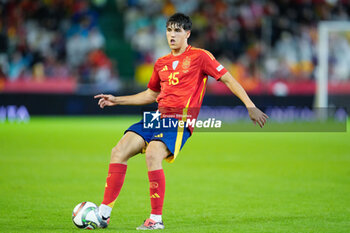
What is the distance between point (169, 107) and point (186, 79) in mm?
302

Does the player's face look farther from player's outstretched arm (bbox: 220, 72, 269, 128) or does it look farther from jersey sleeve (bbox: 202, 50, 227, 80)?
player's outstretched arm (bbox: 220, 72, 269, 128)

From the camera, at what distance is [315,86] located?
2269cm

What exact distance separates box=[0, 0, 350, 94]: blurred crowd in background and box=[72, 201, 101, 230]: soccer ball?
52.6ft

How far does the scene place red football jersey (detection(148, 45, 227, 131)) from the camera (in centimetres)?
593

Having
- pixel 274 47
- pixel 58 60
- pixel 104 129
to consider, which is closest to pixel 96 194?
pixel 104 129

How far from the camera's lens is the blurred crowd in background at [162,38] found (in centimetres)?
2194

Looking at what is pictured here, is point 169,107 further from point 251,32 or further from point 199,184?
point 251,32

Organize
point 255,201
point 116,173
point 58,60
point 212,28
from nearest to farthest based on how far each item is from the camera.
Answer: point 116,173, point 255,201, point 58,60, point 212,28

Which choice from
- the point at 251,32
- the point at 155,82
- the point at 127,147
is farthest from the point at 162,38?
the point at 127,147

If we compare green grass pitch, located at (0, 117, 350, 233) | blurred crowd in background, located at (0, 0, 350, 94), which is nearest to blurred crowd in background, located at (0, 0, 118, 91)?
blurred crowd in background, located at (0, 0, 350, 94)

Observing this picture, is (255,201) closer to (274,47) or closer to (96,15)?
(274,47)

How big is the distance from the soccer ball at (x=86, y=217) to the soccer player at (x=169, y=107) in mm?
76

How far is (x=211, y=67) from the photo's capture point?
595cm

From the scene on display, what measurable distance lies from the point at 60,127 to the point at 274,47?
902 centimetres
